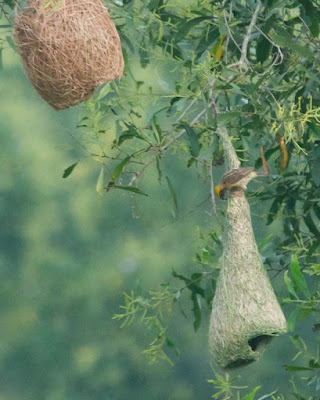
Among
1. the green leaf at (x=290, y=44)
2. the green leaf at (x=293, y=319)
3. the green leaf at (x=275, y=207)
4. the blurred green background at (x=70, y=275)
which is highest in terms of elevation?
the green leaf at (x=290, y=44)

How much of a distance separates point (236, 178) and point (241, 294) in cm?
23

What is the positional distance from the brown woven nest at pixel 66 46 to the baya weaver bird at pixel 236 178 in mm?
309

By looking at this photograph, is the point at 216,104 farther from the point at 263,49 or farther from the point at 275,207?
the point at 275,207

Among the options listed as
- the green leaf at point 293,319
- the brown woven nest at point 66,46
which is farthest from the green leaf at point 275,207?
the brown woven nest at point 66,46

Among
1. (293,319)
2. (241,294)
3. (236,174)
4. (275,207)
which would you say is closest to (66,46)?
(236,174)

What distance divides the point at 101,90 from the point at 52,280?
18.1 feet

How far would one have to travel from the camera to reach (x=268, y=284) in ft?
5.95

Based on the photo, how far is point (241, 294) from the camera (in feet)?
5.84

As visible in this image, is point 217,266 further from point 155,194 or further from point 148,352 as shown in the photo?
point 155,194

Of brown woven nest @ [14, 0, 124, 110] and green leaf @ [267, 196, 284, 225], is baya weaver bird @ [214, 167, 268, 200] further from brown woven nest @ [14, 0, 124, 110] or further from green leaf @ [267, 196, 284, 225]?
green leaf @ [267, 196, 284, 225]

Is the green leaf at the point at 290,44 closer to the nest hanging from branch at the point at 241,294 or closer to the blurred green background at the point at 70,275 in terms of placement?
the nest hanging from branch at the point at 241,294

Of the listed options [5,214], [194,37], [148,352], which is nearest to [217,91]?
[194,37]

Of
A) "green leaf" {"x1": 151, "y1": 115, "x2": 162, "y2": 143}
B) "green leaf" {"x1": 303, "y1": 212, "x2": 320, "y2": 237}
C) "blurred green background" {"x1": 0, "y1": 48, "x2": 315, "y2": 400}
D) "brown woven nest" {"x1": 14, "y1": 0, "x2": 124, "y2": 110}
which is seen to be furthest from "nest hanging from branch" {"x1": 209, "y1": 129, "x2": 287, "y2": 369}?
"blurred green background" {"x1": 0, "y1": 48, "x2": 315, "y2": 400}

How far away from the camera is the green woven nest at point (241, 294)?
1773 mm
